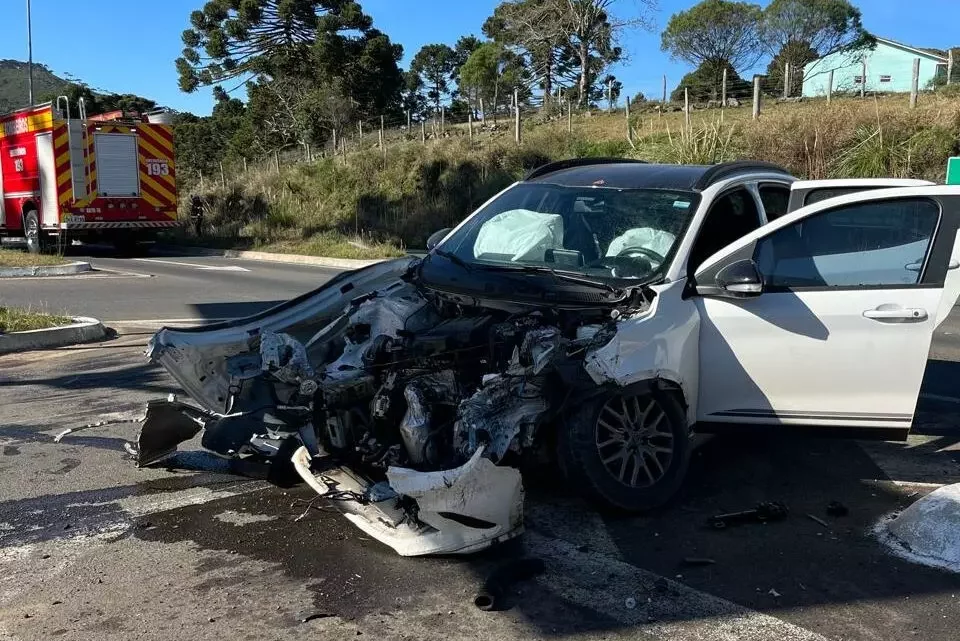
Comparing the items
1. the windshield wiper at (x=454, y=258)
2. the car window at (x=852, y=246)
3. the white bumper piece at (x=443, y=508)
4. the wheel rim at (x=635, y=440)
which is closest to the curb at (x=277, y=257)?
the windshield wiper at (x=454, y=258)

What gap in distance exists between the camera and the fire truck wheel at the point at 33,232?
67.2 feet

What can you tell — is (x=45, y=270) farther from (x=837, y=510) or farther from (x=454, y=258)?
(x=837, y=510)

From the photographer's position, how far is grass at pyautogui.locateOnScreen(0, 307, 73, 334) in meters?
9.01

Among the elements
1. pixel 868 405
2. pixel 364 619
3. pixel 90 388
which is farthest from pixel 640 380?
pixel 90 388

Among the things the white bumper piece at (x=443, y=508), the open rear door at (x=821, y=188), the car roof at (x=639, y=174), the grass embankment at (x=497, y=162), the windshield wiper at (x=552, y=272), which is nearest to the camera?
the white bumper piece at (x=443, y=508)

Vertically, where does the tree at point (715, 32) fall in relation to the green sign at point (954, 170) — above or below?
above

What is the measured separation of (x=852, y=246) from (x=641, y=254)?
1.13 meters

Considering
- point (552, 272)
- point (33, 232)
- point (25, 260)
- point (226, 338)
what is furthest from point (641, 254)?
point (33, 232)

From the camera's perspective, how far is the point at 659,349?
4.17m

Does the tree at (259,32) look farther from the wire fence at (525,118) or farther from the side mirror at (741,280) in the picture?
the side mirror at (741,280)

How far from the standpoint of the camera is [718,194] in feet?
16.4

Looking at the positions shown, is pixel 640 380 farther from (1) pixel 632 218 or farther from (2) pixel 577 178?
(2) pixel 577 178

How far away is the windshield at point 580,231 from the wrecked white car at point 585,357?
0.06 ft

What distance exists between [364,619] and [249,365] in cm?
184
